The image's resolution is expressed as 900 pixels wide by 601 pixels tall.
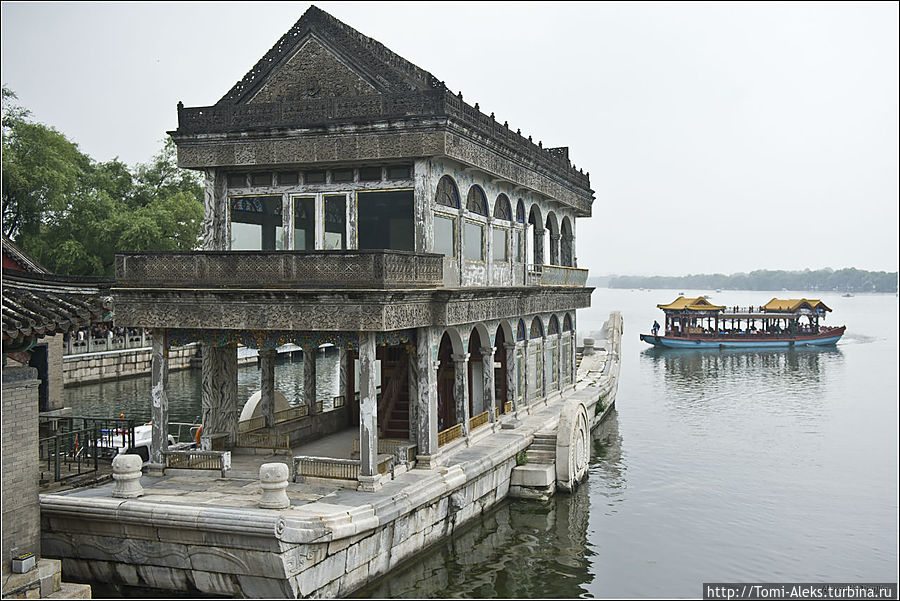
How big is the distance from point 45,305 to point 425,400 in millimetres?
7664

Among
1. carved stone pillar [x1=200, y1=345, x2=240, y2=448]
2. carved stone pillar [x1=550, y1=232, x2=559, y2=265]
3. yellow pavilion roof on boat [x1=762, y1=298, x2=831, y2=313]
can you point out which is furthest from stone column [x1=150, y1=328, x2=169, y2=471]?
yellow pavilion roof on boat [x1=762, y1=298, x2=831, y2=313]

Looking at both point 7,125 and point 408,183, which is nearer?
point 408,183

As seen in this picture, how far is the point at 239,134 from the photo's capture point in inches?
749

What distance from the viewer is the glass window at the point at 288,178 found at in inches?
767

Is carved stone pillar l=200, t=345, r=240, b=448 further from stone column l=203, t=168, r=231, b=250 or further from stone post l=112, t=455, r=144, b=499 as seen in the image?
stone post l=112, t=455, r=144, b=499

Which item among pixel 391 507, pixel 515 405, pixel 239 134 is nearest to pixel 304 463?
pixel 391 507

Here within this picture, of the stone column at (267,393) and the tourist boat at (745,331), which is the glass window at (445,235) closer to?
the stone column at (267,393)

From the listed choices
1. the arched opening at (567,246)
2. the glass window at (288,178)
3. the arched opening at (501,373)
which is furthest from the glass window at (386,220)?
the arched opening at (567,246)

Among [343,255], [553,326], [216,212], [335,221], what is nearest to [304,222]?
[335,221]

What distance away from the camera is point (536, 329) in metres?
27.5

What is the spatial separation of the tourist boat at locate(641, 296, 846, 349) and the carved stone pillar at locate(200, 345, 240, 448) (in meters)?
56.9

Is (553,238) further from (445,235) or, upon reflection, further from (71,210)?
(71,210)

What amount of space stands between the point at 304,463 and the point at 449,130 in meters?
7.58

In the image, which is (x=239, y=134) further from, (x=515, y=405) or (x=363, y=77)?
(x=515, y=405)
